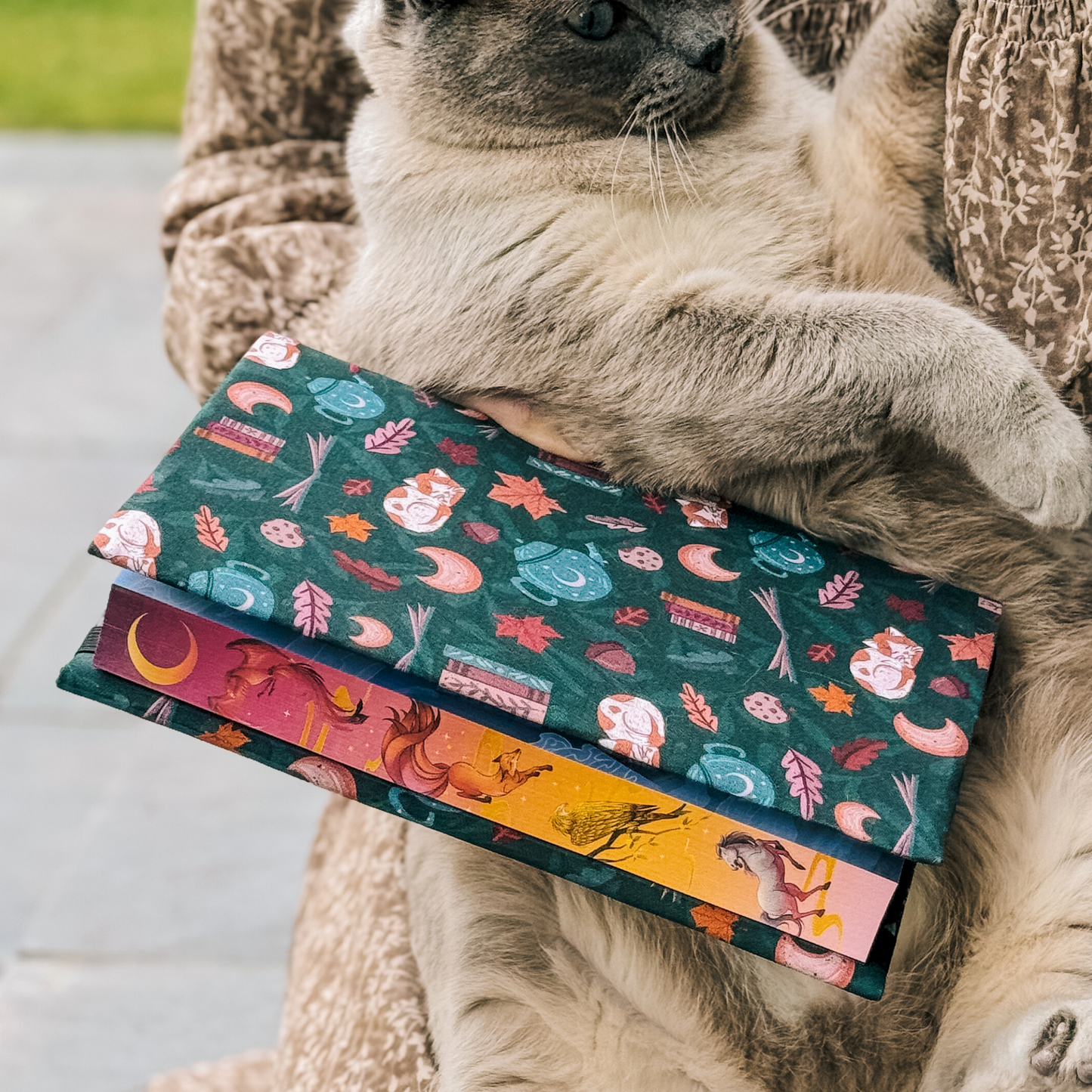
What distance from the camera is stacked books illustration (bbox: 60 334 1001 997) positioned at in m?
0.85

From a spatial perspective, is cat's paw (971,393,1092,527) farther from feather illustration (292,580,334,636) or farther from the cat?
feather illustration (292,580,334,636)

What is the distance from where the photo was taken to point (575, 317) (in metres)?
1.15

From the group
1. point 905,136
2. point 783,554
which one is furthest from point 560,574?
point 905,136

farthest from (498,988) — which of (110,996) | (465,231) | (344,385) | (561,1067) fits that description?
(110,996)

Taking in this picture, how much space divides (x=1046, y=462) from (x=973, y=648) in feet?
0.65

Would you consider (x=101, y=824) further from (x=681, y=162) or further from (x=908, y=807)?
(x=908, y=807)

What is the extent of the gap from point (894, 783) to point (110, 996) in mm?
1701

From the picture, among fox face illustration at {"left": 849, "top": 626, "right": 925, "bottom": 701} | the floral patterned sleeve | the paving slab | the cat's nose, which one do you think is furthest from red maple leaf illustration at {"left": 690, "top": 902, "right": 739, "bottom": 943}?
the paving slab

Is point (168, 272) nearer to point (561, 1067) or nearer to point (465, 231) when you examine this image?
point (465, 231)

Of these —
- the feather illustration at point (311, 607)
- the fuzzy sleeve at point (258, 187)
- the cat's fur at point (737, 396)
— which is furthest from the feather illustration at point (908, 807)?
the fuzzy sleeve at point (258, 187)

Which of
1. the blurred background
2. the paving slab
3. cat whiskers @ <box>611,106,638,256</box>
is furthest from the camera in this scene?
the blurred background

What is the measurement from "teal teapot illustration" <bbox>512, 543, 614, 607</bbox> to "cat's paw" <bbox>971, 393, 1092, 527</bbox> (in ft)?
1.33

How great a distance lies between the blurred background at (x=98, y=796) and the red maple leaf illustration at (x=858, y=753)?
1509 mm

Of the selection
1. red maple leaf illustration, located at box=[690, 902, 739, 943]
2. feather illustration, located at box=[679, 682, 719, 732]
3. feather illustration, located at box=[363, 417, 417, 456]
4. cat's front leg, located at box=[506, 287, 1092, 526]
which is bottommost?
red maple leaf illustration, located at box=[690, 902, 739, 943]
